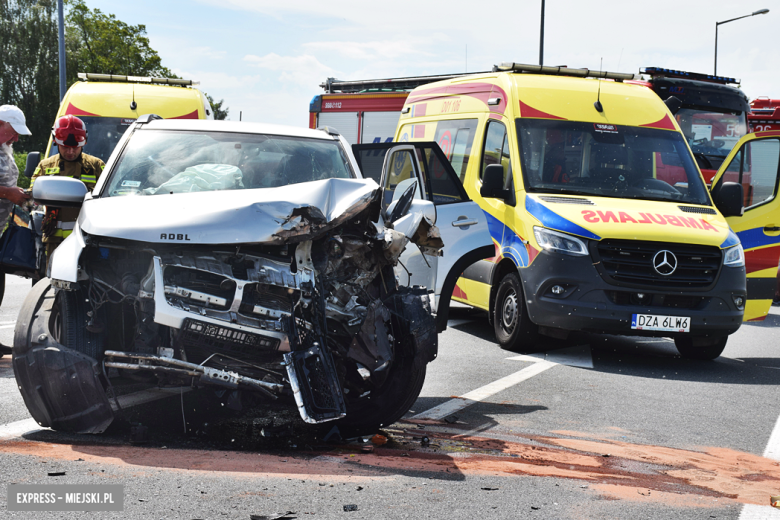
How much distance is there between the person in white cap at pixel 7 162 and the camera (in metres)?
6.74

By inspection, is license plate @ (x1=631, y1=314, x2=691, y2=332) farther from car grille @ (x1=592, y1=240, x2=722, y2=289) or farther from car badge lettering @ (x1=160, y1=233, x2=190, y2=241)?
car badge lettering @ (x1=160, y1=233, x2=190, y2=241)

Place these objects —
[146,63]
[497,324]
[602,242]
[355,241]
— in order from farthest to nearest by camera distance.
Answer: [146,63], [497,324], [602,242], [355,241]

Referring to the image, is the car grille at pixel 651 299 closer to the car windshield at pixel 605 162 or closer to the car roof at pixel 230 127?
the car windshield at pixel 605 162

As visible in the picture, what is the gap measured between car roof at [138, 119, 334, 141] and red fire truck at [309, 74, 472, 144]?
12551 millimetres

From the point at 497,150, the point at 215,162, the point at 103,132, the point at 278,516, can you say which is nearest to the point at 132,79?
the point at 103,132

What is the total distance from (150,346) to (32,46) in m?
59.0

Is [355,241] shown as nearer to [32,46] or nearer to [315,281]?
[315,281]

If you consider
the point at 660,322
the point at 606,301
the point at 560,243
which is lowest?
the point at 660,322

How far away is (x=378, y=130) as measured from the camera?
19.3m

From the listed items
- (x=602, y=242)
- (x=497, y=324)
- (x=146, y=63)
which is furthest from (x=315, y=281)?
(x=146, y=63)

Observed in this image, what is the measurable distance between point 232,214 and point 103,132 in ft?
27.0

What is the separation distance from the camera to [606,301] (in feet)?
26.7

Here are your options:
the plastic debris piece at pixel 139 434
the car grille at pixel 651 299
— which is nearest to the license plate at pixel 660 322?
the car grille at pixel 651 299

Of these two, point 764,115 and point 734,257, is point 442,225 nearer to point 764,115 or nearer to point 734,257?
point 734,257
